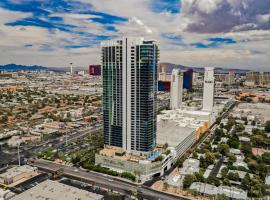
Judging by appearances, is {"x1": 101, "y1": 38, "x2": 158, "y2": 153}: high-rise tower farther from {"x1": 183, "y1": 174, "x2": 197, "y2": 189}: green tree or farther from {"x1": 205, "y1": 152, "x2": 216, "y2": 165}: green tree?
{"x1": 205, "y1": 152, "x2": 216, "y2": 165}: green tree

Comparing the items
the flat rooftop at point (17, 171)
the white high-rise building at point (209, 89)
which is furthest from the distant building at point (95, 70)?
the flat rooftop at point (17, 171)

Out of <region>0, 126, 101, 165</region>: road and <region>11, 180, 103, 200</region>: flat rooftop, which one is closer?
<region>11, 180, 103, 200</region>: flat rooftop

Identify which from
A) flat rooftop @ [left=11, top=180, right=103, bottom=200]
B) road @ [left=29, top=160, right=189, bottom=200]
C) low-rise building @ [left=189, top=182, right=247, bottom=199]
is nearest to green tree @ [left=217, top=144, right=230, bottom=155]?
low-rise building @ [left=189, top=182, right=247, bottom=199]

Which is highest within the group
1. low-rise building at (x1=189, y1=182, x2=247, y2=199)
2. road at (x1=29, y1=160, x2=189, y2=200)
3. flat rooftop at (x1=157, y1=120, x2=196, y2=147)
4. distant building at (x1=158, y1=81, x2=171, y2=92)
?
distant building at (x1=158, y1=81, x2=171, y2=92)

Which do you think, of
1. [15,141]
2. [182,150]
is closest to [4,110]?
[15,141]

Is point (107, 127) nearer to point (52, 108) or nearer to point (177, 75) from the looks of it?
point (177, 75)

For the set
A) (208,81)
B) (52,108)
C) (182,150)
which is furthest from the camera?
(52,108)

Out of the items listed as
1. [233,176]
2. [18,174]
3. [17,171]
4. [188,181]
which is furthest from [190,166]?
[17,171]
